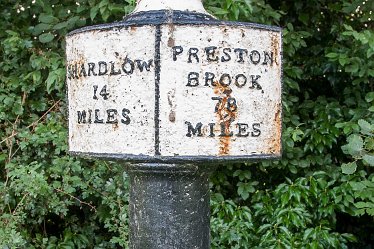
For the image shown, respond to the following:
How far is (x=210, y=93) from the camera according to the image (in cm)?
161

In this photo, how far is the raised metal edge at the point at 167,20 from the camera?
1.61 metres

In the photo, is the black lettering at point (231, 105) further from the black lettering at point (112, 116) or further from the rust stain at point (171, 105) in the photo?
the black lettering at point (112, 116)

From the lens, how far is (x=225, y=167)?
131 inches

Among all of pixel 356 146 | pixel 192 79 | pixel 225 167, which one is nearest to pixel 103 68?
pixel 192 79

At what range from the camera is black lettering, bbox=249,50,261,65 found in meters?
1.67

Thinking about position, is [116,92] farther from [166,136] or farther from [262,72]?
[262,72]

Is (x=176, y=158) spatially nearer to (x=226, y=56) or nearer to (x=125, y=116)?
(x=125, y=116)

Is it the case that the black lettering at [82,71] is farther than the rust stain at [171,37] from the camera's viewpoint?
Yes

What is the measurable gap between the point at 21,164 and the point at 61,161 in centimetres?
29

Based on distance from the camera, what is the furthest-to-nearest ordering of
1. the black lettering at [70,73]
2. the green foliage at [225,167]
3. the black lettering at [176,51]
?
the green foliage at [225,167]
the black lettering at [70,73]
the black lettering at [176,51]

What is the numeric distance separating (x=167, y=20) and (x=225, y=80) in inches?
8.9

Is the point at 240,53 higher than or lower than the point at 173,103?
higher

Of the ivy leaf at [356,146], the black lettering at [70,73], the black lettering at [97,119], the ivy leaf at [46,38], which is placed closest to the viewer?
the black lettering at [97,119]

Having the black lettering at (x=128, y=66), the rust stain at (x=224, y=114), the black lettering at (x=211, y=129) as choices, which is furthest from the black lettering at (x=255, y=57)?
the black lettering at (x=128, y=66)
